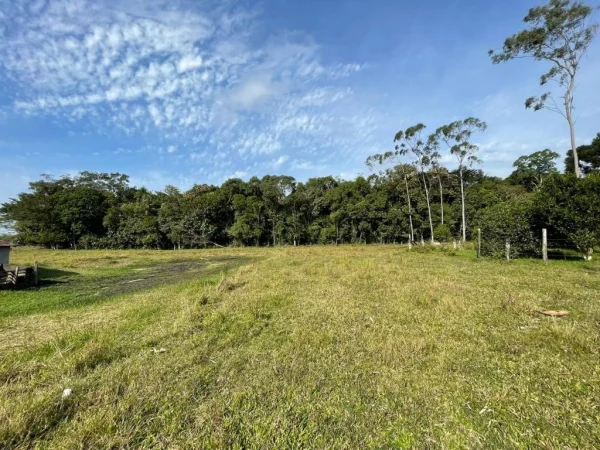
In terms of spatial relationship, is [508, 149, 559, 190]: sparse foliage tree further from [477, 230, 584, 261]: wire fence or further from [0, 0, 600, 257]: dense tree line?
[477, 230, 584, 261]: wire fence

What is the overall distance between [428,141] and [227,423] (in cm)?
3937

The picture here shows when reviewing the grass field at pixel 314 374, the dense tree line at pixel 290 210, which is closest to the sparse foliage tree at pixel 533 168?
the dense tree line at pixel 290 210

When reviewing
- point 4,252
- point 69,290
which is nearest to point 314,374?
point 69,290

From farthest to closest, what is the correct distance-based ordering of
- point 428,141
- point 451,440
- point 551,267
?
1. point 428,141
2. point 551,267
3. point 451,440

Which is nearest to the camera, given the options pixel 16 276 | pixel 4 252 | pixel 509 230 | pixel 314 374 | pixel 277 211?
pixel 314 374

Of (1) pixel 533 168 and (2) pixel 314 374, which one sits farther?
(1) pixel 533 168

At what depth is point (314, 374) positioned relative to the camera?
3.57 meters

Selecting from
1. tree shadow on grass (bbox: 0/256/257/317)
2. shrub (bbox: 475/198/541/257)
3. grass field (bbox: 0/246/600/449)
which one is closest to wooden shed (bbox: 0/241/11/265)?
tree shadow on grass (bbox: 0/256/257/317)

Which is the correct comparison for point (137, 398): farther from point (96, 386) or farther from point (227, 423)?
point (227, 423)

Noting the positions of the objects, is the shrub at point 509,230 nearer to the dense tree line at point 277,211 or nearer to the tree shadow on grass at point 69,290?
the tree shadow on grass at point 69,290

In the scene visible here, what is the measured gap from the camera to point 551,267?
36.3 feet

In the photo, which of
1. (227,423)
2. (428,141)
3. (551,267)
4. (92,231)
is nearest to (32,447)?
(227,423)

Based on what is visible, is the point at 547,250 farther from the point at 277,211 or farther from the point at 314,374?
the point at 277,211

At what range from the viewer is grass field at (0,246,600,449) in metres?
2.52
